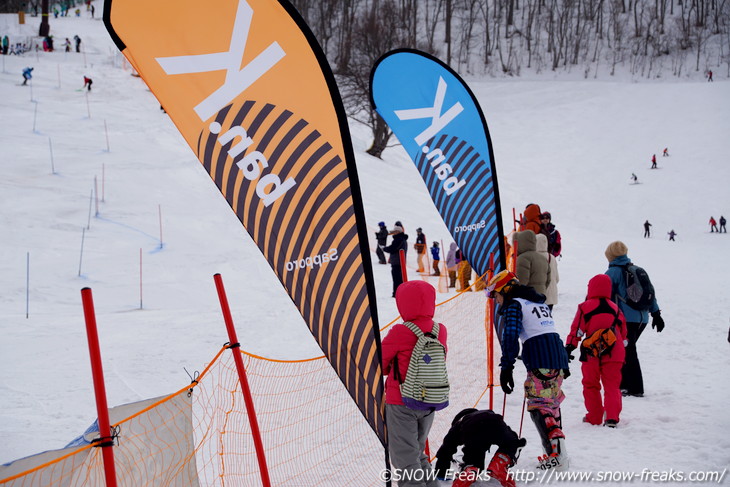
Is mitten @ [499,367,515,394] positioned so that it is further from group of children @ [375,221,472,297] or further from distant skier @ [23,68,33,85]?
distant skier @ [23,68,33,85]

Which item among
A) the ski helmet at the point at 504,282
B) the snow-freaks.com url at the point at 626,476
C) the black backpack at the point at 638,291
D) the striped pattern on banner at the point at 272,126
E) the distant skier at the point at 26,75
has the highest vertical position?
the distant skier at the point at 26,75

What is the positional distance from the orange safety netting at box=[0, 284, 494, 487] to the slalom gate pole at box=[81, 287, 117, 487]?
7.8 inches

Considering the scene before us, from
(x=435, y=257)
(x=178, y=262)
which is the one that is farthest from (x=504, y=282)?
(x=178, y=262)

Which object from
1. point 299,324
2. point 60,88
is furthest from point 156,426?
point 60,88

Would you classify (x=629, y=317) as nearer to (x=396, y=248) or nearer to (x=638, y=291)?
(x=638, y=291)

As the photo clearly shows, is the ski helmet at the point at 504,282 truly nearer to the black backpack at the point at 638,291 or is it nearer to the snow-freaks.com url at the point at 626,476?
the snow-freaks.com url at the point at 626,476

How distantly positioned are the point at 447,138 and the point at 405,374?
304 cm

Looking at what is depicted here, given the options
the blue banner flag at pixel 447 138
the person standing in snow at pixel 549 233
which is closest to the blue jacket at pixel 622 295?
the blue banner flag at pixel 447 138

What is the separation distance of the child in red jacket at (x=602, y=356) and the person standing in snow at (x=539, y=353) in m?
0.94

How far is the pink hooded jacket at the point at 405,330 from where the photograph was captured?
13.7ft

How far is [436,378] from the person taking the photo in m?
4.12

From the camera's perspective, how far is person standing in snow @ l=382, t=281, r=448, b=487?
13.7ft

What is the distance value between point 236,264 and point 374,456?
10.4 m

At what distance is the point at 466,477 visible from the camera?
4602 mm
